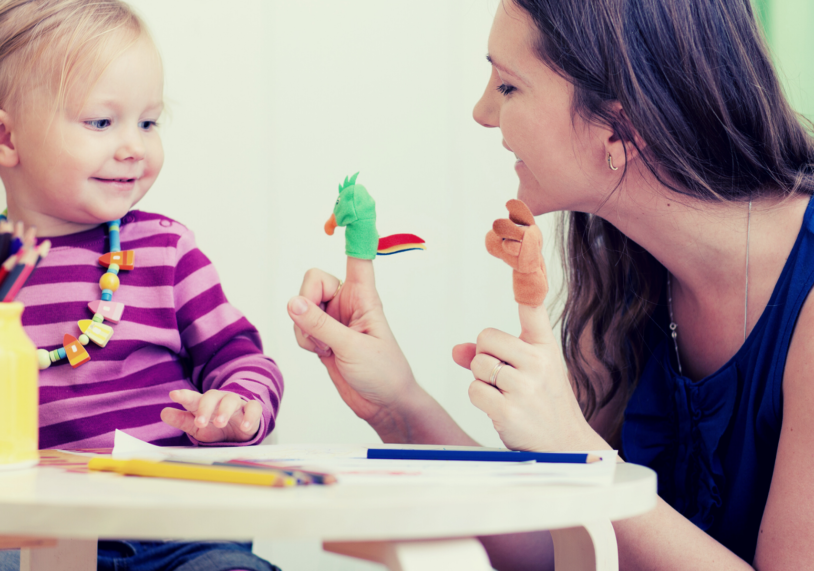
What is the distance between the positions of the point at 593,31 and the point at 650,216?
0.80ft

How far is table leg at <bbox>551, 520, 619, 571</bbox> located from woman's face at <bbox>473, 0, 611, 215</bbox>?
1.55 feet

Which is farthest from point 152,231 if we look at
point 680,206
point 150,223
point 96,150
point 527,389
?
point 680,206

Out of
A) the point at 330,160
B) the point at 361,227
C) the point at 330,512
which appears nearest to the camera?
the point at 330,512

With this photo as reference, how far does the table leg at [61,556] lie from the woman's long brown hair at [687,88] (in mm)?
722

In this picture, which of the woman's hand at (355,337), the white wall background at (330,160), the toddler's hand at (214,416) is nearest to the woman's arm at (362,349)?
the woman's hand at (355,337)

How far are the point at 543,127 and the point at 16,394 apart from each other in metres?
0.65

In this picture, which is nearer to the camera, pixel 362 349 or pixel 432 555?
pixel 432 555

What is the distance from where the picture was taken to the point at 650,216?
910mm

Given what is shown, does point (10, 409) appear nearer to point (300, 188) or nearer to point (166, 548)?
point (166, 548)

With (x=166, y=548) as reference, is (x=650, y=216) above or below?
above

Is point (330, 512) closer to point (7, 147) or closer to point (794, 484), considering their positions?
point (794, 484)

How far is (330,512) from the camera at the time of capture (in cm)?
34

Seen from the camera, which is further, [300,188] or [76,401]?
[300,188]

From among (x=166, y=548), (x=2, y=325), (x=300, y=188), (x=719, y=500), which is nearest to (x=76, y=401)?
(x=166, y=548)
